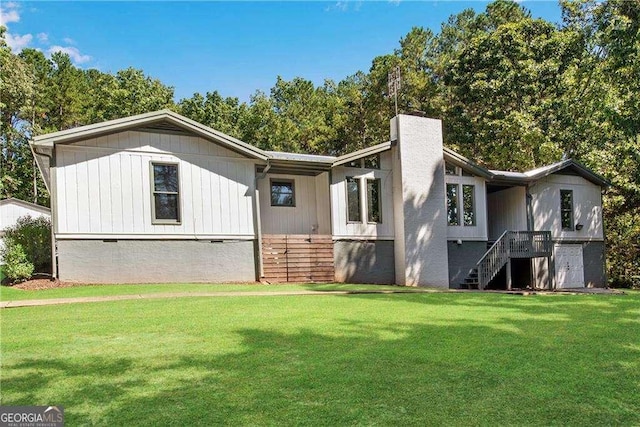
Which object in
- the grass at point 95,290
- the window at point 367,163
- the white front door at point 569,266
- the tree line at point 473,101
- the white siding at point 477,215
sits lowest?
the white front door at point 569,266

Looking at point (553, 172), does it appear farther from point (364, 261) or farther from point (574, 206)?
point (364, 261)

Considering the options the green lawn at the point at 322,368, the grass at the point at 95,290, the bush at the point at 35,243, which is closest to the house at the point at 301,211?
the bush at the point at 35,243

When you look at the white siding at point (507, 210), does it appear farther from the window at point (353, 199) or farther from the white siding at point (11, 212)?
the white siding at point (11, 212)

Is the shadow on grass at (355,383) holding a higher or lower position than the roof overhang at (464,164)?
lower

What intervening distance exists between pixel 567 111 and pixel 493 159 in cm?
461

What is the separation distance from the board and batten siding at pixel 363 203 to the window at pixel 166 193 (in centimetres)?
536

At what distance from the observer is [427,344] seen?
5215 mm

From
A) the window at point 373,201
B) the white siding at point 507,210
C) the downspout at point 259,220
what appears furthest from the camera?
the white siding at point 507,210

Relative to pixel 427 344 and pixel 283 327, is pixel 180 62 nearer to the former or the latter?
pixel 283 327

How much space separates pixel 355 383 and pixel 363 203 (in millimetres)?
13077

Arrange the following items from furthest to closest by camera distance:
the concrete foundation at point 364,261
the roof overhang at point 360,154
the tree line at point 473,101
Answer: the tree line at point 473,101, the concrete foundation at point 364,261, the roof overhang at point 360,154

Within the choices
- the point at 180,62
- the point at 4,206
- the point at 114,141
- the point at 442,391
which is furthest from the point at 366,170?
the point at 4,206

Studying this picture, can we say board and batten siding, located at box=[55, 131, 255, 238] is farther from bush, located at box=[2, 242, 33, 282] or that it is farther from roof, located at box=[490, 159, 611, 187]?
roof, located at box=[490, 159, 611, 187]

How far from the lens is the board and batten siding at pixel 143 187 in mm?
12766
